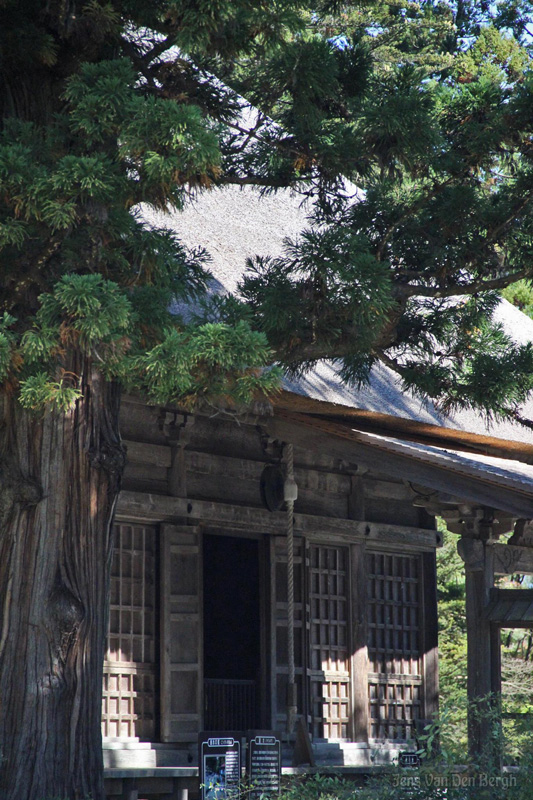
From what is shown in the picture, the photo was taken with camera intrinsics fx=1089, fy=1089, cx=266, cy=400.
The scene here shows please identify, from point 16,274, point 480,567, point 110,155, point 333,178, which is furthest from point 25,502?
point 480,567

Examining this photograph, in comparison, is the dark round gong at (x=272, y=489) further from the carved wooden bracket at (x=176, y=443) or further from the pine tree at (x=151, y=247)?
the pine tree at (x=151, y=247)

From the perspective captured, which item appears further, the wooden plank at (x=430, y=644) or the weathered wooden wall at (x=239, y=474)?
the wooden plank at (x=430, y=644)

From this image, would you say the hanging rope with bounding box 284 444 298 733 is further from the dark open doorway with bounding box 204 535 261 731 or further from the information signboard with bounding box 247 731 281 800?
the information signboard with bounding box 247 731 281 800

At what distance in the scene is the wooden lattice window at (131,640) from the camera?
340 inches

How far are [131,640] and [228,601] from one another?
3702 mm

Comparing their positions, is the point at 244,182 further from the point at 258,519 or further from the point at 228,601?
the point at 228,601

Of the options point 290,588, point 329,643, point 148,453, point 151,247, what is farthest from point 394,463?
point 151,247

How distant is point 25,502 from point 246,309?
1.64m

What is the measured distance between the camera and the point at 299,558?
1012cm

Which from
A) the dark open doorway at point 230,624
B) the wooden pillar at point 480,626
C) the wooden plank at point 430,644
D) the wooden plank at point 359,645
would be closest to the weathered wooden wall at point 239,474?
the wooden plank at point 359,645

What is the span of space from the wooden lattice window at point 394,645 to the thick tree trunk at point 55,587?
16.8 ft

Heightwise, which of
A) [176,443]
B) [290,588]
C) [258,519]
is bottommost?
[290,588]

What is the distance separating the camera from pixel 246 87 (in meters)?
6.72

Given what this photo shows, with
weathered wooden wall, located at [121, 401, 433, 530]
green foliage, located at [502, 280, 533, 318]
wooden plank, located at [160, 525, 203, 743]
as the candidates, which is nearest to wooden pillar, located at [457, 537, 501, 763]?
weathered wooden wall, located at [121, 401, 433, 530]
